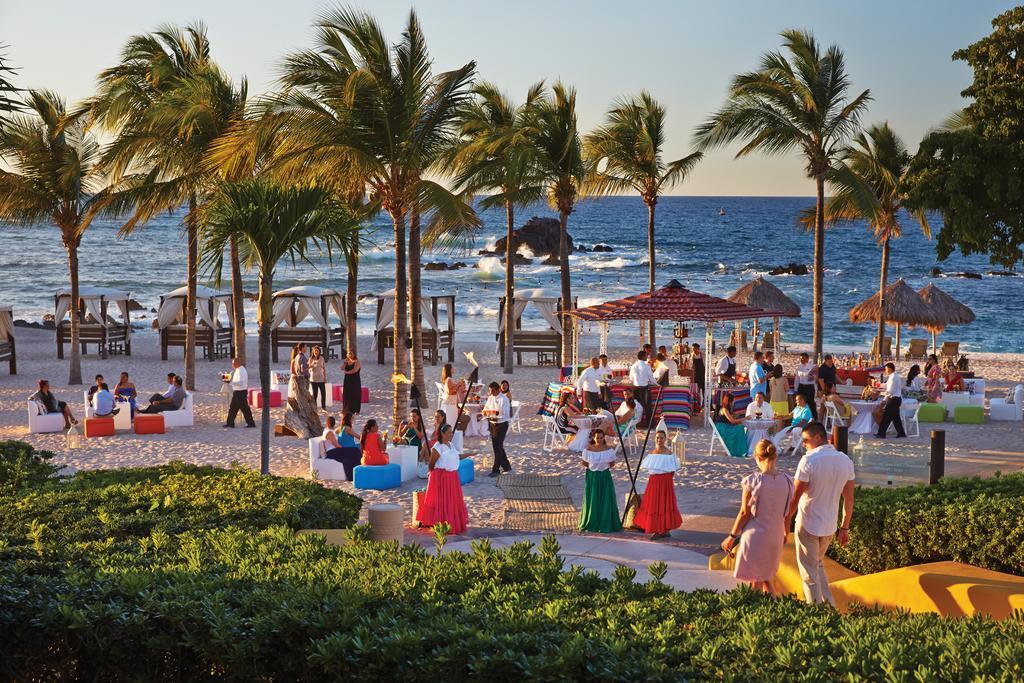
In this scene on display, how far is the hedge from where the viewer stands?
14.3 ft

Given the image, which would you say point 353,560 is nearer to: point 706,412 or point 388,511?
point 388,511

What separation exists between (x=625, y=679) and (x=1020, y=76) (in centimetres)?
1277

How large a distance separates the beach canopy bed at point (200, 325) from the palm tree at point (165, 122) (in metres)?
6.20

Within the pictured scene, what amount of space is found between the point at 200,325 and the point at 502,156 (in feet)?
48.6

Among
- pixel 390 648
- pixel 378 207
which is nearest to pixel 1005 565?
pixel 390 648

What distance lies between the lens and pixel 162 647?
16.3ft

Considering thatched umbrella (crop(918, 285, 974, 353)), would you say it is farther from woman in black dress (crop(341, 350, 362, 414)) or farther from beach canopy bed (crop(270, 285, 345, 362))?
woman in black dress (crop(341, 350, 362, 414))

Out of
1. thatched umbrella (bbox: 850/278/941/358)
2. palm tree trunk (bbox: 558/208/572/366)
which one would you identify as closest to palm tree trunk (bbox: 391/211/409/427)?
palm tree trunk (bbox: 558/208/572/366)

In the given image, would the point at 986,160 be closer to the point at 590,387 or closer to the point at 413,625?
the point at 590,387

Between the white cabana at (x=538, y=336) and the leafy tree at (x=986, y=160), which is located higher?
the leafy tree at (x=986, y=160)

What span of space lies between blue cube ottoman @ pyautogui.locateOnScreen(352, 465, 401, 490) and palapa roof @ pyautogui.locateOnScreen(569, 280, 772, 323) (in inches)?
261

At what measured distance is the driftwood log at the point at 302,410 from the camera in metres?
16.2

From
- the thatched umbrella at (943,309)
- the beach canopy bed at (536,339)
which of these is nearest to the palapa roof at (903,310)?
the thatched umbrella at (943,309)

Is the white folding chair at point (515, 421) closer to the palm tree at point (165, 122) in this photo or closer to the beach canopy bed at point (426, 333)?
the palm tree at point (165, 122)
